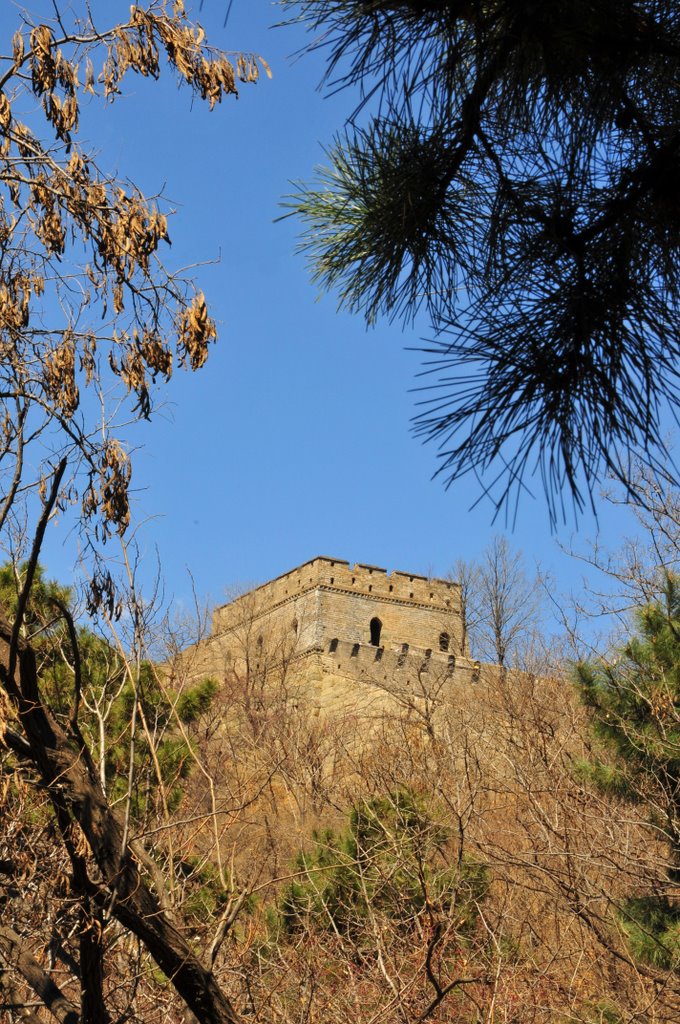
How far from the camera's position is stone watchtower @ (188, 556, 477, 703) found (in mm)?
29172

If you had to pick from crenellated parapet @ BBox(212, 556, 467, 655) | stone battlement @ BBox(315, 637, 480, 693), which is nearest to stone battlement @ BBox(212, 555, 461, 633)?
crenellated parapet @ BBox(212, 556, 467, 655)

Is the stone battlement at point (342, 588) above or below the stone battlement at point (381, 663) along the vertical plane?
above

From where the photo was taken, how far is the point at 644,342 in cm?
231

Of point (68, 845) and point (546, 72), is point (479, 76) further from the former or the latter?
point (68, 845)

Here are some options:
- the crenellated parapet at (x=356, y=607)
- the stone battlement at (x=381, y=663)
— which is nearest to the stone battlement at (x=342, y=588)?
the crenellated parapet at (x=356, y=607)

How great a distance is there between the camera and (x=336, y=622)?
32031 mm

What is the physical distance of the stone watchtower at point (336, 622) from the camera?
29.2 m

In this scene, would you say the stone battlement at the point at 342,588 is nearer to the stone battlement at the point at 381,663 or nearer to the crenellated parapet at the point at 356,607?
the crenellated parapet at the point at 356,607

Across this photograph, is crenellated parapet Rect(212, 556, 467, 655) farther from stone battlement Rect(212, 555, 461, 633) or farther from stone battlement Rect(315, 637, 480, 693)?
stone battlement Rect(315, 637, 480, 693)

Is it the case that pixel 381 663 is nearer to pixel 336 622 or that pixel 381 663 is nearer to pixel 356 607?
pixel 336 622

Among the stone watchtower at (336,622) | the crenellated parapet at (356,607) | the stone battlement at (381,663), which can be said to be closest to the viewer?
the stone battlement at (381,663)

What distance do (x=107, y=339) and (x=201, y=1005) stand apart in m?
2.76

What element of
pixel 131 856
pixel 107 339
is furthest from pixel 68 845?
pixel 107 339

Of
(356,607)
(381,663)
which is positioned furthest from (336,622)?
(381,663)
